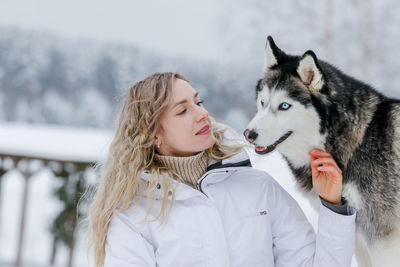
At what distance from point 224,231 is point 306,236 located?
0.29m

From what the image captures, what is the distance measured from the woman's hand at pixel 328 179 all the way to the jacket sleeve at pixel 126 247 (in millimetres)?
592

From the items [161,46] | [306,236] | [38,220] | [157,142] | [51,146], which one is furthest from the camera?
[161,46]

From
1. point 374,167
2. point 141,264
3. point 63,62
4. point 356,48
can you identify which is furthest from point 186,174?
point 63,62

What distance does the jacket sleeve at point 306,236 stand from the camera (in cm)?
129

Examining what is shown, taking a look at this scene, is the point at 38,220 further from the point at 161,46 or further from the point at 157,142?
the point at 161,46

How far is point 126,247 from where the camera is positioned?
4.58ft

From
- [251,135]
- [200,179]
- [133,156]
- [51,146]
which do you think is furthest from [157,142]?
[51,146]

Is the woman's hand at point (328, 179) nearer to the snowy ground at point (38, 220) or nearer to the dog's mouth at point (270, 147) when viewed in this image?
the dog's mouth at point (270, 147)

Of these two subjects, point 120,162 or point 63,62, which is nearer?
point 120,162

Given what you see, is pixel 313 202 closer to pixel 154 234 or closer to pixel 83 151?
pixel 154 234

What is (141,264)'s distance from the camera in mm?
1380

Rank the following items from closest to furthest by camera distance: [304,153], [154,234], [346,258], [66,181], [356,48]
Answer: [346,258]
[154,234]
[304,153]
[66,181]
[356,48]

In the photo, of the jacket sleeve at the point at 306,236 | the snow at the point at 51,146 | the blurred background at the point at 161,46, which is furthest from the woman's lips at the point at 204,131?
the blurred background at the point at 161,46

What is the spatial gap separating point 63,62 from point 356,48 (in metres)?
6.06
